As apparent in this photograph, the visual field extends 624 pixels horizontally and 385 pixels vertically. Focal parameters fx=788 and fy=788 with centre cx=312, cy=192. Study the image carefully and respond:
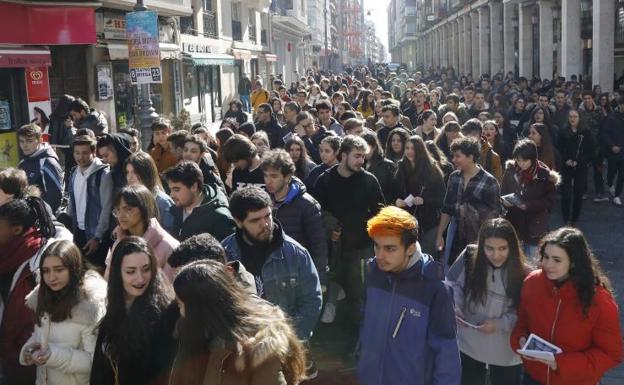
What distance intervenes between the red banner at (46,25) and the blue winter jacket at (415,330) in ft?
40.1

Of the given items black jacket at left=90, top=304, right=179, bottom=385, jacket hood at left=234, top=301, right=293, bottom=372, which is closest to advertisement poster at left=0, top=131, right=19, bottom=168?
black jacket at left=90, top=304, right=179, bottom=385

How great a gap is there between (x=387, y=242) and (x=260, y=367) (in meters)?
1.19

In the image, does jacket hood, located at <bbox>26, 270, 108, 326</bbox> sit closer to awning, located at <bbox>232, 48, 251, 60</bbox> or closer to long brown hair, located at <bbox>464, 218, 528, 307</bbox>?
long brown hair, located at <bbox>464, 218, 528, 307</bbox>

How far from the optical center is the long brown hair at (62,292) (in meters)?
4.04

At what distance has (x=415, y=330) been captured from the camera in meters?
3.79

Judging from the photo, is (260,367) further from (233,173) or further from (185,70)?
(185,70)

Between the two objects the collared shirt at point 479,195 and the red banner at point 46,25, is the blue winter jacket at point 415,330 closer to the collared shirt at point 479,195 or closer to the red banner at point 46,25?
the collared shirt at point 479,195

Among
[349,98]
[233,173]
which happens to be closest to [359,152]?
[233,173]

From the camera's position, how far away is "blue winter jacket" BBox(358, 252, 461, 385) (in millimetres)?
3783

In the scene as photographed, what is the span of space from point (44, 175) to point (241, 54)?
29085mm

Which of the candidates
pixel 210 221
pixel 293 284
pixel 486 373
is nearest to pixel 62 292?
pixel 293 284

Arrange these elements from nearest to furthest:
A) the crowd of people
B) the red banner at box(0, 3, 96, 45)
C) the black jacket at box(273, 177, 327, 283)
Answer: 1. the crowd of people
2. the black jacket at box(273, 177, 327, 283)
3. the red banner at box(0, 3, 96, 45)

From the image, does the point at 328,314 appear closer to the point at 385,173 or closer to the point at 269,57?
the point at 385,173

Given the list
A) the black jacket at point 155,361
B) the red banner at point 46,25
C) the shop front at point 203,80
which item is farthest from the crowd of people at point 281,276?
the shop front at point 203,80
